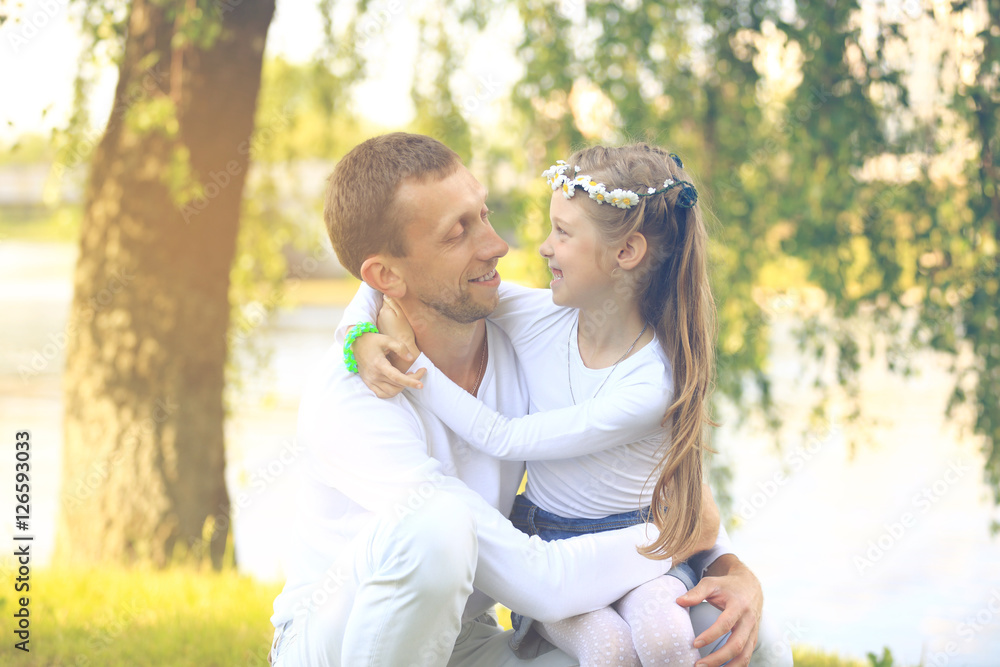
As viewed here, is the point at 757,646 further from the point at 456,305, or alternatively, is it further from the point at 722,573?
the point at 456,305

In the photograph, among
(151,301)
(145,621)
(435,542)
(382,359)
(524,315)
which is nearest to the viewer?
(435,542)

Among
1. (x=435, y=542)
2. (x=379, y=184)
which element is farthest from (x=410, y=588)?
(x=379, y=184)

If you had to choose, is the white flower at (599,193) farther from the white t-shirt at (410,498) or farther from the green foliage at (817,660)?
the green foliage at (817,660)

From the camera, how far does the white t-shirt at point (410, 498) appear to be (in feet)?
5.65

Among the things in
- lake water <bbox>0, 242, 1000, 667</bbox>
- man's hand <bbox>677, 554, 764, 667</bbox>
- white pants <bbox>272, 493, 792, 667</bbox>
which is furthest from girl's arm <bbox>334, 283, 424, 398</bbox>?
lake water <bbox>0, 242, 1000, 667</bbox>

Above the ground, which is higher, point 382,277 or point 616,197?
point 616,197

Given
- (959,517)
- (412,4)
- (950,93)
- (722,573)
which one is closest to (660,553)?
(722,573)

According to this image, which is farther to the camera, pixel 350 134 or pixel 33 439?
pixel 33 439

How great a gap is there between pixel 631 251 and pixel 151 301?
246 centimetres

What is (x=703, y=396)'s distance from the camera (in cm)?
191

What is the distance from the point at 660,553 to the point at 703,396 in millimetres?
338

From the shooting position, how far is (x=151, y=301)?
12.3 ft

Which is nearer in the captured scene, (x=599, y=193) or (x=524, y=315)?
(x=599, y=193)

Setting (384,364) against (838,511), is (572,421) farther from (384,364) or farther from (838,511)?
(838,511)
